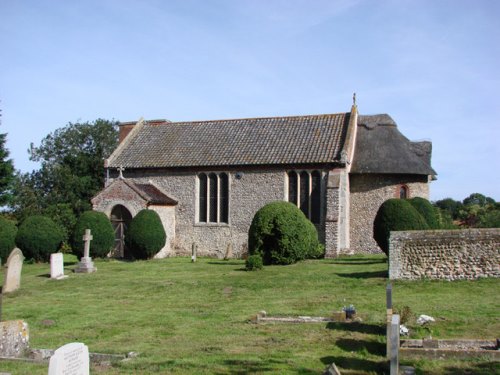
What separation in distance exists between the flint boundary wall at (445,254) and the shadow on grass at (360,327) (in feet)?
22.4

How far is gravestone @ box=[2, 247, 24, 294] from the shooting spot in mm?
20188

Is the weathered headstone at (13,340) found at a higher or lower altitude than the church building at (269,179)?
lower

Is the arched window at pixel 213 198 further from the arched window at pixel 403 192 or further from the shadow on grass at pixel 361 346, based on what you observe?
the shadow on grass at pixel 361 346

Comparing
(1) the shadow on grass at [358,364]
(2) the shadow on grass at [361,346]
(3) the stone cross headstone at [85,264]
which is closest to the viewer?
(1) the shadow on grass at [358,364]

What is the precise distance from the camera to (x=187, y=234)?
111 ft

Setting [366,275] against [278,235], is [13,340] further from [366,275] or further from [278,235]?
[278,235]

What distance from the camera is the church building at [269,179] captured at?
31.1 meters

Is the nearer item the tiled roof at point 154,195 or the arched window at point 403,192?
the arched window at point 403,192

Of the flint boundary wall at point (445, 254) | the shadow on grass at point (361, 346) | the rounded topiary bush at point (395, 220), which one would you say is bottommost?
the shadow on grass at point (361, 346)

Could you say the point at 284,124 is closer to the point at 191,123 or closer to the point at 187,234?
the point at 191,123

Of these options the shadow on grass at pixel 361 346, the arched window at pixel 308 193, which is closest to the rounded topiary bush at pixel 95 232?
the arched window at pixel 308 193

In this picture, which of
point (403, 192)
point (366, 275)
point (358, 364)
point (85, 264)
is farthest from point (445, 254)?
point (85, 264)

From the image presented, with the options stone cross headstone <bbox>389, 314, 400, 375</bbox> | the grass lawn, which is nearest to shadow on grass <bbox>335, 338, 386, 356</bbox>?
the grass lawn

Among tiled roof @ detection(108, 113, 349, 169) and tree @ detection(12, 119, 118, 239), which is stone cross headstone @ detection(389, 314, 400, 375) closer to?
tiled roof @ detection(108, 113, 349, 169)
